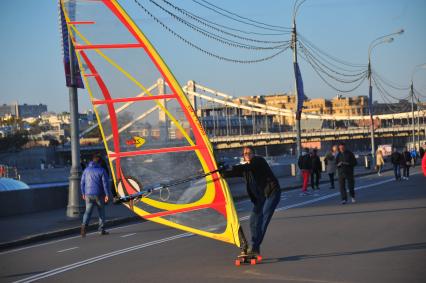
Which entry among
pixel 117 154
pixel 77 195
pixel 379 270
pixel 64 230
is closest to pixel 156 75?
pixel 117 154

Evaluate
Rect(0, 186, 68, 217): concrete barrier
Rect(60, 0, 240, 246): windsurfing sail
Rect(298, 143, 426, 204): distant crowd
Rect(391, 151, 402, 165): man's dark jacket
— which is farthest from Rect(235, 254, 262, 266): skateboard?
Rect(391, 151, 402, 165): man's dark jacket

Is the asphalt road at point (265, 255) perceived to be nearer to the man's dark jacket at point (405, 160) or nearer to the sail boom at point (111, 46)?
the sail boom at point (111, 46)

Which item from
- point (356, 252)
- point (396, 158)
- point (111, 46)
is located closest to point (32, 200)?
point (111, 46)

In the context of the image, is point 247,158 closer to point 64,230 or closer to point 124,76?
point 124,76

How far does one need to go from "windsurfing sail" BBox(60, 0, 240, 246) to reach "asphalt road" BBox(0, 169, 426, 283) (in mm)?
784

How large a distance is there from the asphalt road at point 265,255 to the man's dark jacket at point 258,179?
2.97 feet

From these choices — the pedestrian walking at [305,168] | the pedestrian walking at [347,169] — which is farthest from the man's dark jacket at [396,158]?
the pedestrian walking at [347,169]

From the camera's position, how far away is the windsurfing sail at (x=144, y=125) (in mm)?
9320

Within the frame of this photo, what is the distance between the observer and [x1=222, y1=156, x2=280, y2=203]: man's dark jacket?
934 centimetres

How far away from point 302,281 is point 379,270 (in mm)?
1074

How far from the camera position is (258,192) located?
31.2 feet

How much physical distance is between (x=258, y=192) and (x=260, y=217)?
340 millimetres

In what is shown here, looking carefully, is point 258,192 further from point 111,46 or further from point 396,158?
point 396,158

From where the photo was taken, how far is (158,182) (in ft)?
31.6
